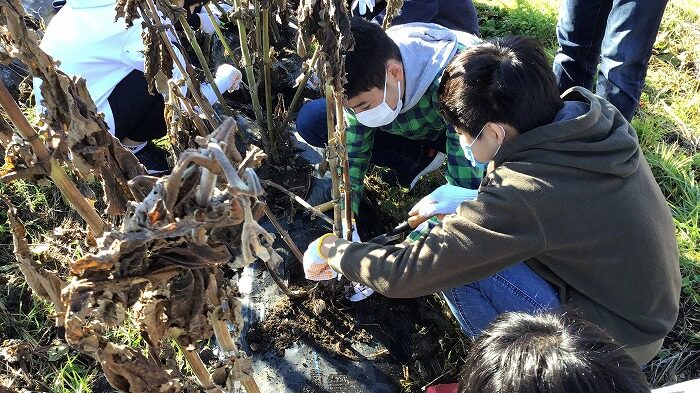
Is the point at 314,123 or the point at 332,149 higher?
the point at 332,149

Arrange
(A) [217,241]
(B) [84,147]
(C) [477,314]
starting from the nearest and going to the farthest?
(A) [217,241], (B) [84,147], (C) [477,314]

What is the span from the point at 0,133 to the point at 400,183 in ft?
5.62

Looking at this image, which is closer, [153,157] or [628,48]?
[628,48]

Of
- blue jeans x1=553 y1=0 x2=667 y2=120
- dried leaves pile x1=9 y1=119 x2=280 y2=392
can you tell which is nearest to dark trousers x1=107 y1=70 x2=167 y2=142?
dried leaves pile x1=9 y1=119 x2=280 y2=392

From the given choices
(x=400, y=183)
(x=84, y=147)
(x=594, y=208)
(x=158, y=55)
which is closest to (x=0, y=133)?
(x=84, y=147)

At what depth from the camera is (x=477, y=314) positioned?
165 centimetres

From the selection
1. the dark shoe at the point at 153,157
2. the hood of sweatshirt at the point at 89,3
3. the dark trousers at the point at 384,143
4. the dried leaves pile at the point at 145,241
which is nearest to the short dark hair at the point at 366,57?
the dark trousers at the point at 384,143

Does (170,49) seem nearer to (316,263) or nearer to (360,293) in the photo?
(316,263)

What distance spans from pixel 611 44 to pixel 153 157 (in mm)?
1946

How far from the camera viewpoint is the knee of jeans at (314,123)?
2.25 metres

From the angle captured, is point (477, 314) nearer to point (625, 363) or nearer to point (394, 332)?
point (394, 332)

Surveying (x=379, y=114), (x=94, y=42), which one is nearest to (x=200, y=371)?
(x=379, y=114)

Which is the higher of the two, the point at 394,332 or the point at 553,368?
the point at 553,368

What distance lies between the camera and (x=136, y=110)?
2.31m
